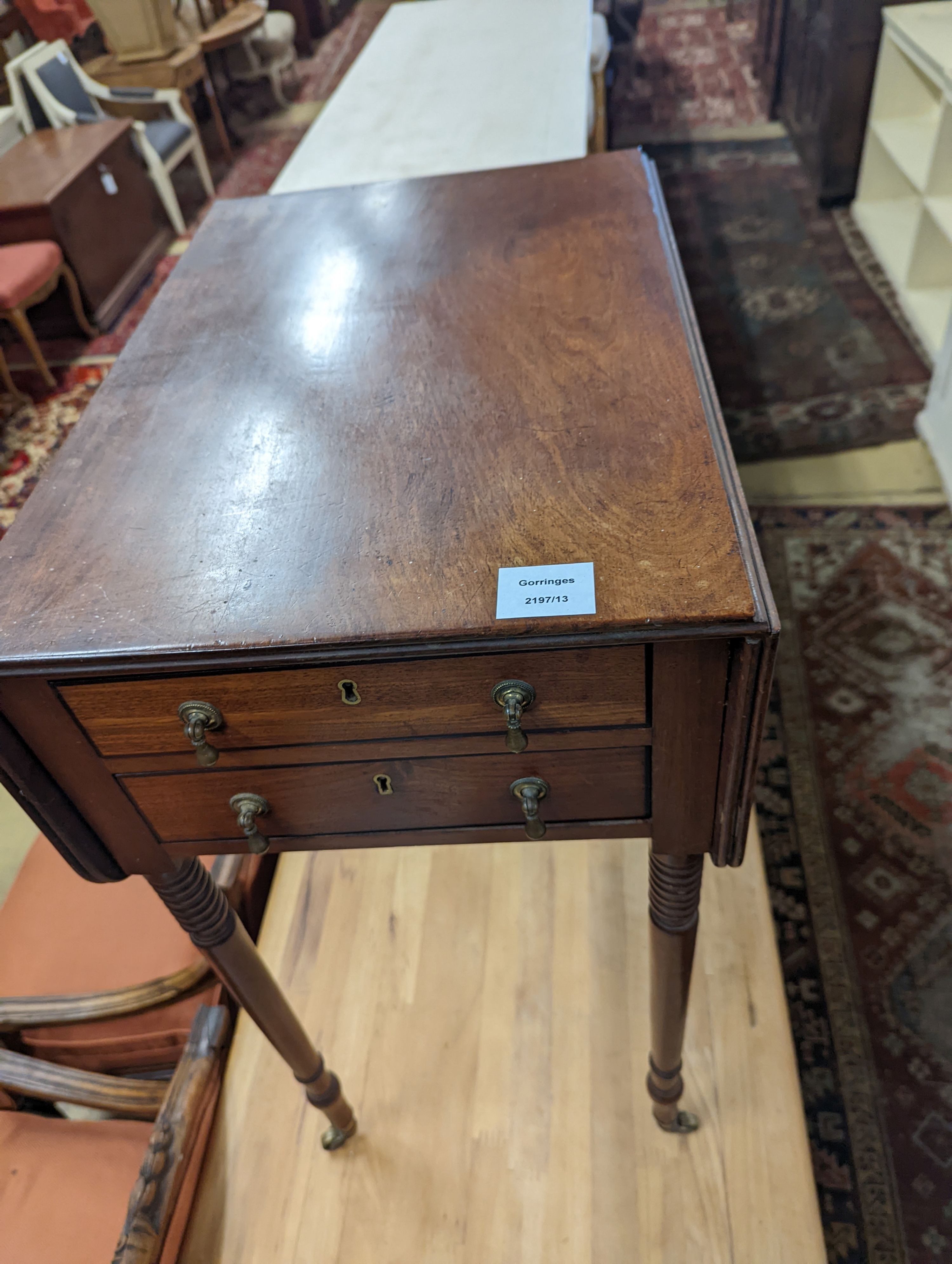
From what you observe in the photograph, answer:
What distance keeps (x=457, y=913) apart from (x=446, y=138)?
169cm

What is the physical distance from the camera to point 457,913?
4.73 feet

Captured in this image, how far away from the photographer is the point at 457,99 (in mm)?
2266

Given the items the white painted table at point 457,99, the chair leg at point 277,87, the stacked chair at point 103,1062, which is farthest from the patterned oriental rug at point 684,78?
the stacked chair at point 103,1062

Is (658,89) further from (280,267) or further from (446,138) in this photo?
(280,267)

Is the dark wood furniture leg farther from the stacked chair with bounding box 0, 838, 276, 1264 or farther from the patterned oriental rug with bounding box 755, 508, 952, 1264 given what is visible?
the stacked chair with bounding box 0, 838, 276, 1264

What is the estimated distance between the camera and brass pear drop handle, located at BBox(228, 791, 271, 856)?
31.4 inches

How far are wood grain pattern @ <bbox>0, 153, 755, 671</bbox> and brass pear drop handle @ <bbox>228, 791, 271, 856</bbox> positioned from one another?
0.19 m

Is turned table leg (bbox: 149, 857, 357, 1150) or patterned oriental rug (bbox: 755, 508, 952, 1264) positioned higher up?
turned table leg (bbox: 149, 857, 357, 1150)

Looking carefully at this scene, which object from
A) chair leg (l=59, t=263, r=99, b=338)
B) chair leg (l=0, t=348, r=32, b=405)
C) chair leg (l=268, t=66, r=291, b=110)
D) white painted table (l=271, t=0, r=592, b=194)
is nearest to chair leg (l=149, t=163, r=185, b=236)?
chair leg (l=59, t=263, r=99, b=338)

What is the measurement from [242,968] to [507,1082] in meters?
0.48

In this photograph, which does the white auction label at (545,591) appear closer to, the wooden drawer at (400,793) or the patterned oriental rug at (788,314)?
Result: the wooden drawer at (400,793)

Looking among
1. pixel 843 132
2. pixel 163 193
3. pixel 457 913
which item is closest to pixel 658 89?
pixel 843 132

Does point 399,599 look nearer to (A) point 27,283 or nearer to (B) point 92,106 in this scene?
(A) point 27,283

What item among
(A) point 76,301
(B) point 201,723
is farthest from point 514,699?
(A) point 76,301
